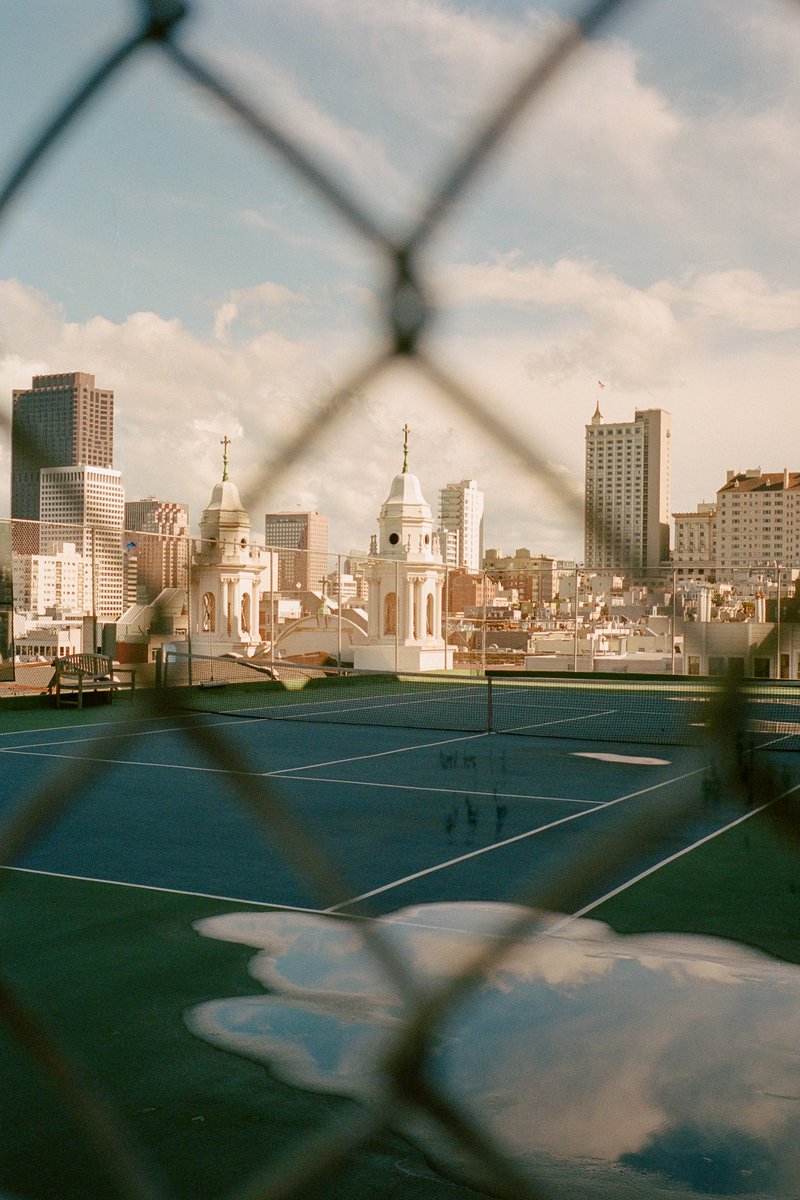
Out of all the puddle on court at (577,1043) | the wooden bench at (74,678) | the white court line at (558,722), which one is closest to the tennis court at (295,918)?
the puddle on court at (577,1043)

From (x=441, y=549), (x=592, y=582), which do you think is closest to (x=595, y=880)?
(x=441, y=549)

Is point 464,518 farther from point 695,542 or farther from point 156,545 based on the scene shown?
point 156,545

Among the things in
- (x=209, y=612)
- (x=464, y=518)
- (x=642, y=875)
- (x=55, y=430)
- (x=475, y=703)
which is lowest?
(x=475, y=703)

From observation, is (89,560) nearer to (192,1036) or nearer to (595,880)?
(595,880)

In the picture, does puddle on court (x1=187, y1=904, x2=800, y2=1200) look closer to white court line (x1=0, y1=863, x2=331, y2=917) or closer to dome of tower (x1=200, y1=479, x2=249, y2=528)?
white court line (x1=0, y1=863, x2=331, y2=917)

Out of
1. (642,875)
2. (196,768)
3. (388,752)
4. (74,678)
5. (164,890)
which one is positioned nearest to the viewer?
(164,890)

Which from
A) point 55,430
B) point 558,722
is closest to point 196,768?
point 558,722
